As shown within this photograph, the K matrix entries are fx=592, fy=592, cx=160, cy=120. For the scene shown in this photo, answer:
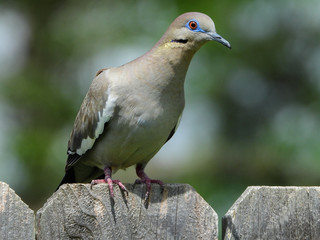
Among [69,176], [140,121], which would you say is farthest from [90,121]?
[69,176]

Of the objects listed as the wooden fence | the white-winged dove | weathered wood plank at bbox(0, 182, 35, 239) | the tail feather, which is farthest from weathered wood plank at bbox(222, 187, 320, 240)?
the tail feather

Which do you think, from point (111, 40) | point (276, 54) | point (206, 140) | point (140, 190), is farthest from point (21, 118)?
point (140, 190)

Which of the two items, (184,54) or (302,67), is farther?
(302,67)

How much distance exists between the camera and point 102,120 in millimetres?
3801

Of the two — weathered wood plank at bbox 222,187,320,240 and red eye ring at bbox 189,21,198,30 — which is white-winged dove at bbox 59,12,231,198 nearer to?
red eye ring at bbox 189,21,198,30

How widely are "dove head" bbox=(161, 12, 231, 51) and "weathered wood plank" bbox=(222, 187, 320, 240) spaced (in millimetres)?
1521

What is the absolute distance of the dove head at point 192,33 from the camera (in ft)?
12.3

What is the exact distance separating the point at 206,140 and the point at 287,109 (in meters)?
1.10

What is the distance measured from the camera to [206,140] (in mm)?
7637

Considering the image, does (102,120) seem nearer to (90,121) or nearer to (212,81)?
(90,121)

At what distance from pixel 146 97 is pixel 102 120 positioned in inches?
13.2

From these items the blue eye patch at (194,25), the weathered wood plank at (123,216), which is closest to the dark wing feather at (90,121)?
the blue eye patch at (194,25)

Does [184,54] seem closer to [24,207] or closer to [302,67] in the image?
[24,207]

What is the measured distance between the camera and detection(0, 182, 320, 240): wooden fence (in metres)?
2.35
